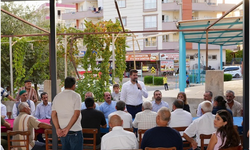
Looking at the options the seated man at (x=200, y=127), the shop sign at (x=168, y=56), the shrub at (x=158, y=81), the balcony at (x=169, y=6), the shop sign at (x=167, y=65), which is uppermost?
the balcony at (x=169, y=6)

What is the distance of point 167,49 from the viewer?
114ft

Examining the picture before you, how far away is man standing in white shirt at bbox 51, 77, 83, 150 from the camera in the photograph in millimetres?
4109

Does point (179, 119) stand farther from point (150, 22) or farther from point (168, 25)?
point (168, 25)

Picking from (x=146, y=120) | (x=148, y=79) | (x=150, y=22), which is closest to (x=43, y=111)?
(x=146, y=120)

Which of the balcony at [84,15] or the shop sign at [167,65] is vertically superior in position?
the balcony at [84,15]

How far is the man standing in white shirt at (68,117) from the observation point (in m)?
4.11

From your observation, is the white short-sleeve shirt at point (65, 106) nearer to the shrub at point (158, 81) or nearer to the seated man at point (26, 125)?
the seated man at point (26, 125)

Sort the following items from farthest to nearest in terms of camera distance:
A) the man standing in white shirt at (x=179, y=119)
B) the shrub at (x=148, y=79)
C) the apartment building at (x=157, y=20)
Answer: the apartment building at (x=157, y=20), the shrub at (x=148, y=79), the man standing in white shirt at (x=179, y=119)

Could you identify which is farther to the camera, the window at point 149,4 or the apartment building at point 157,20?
the window at point 149,4

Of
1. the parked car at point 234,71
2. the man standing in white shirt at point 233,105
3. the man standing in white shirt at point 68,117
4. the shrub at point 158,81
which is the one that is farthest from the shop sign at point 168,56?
the man standing in white shirt at point 68,117

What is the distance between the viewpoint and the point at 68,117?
4.17m

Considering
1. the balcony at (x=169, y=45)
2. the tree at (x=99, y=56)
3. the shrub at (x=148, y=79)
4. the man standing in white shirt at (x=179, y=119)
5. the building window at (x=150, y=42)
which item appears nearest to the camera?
the man standing in white shirt at (x=179, y=119)

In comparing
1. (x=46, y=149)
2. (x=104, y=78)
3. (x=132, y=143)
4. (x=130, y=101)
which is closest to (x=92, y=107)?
(x=46, y=149)

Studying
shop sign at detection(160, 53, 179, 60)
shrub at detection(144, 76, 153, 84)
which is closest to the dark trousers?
shrub at detection(144, 76, 153, 84)
